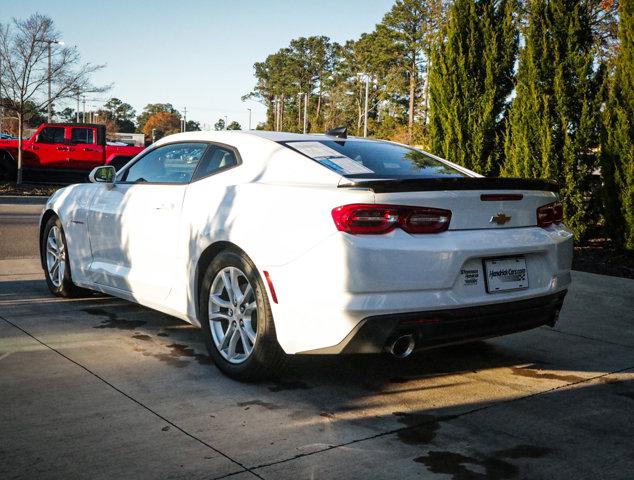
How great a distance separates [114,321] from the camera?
225 inches

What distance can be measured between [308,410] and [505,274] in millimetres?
1331

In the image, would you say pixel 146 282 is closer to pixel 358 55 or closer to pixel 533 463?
pixel 533 463

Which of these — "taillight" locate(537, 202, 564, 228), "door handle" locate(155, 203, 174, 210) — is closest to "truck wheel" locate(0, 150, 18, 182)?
"door handle" locate(155, 203, 174, 210)

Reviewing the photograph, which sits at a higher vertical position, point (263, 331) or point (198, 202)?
point (198, 202)

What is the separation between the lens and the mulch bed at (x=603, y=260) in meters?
8.59

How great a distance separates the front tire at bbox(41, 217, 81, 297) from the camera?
249 inches

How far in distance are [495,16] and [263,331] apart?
30.3ft

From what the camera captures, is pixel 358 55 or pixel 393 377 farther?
pixel 358 55

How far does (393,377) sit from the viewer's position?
14.6 feet

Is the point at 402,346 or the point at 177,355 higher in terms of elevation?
the point at 402,346

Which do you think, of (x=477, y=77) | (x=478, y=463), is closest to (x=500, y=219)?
(x=478, y=463)

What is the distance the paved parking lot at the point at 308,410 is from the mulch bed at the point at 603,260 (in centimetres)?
320

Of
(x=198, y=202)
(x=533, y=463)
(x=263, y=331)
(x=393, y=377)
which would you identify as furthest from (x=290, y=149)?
(x=533, y=463)

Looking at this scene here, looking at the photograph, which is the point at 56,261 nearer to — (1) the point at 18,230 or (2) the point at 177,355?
(2) the point at 177,355
